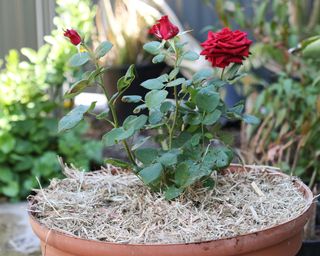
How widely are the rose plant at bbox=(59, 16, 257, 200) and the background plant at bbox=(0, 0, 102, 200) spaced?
1.25 metres

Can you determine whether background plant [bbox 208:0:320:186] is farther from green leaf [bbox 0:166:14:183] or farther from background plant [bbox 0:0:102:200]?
green leaf [bbox 0:166:14:183]

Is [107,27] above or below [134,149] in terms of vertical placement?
below

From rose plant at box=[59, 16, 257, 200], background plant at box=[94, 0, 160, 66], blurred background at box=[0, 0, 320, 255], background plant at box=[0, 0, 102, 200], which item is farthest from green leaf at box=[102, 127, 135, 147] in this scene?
background plant at box=[94, 0, 160, 66]

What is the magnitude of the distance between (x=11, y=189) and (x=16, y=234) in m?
0.26

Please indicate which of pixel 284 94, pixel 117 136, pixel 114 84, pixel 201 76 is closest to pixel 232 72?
pixel 201 76

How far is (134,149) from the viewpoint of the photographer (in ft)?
3.82

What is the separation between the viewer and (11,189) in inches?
94.3

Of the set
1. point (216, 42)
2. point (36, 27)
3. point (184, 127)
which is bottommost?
point (36, 27)

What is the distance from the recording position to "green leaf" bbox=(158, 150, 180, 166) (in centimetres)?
107

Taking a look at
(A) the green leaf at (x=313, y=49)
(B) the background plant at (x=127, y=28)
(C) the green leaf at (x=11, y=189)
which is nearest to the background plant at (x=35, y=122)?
(C) the green leaf at (x=11, y=189)

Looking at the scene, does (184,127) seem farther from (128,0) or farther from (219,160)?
(128,0)

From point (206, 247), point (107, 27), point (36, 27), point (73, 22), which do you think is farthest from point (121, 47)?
point (206, 247)

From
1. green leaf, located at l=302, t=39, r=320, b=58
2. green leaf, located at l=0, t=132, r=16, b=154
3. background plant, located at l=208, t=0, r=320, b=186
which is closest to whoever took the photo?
green leaf, located at l=302, t=39, r=320, b=58

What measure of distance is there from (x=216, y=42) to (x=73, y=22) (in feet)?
5.10
